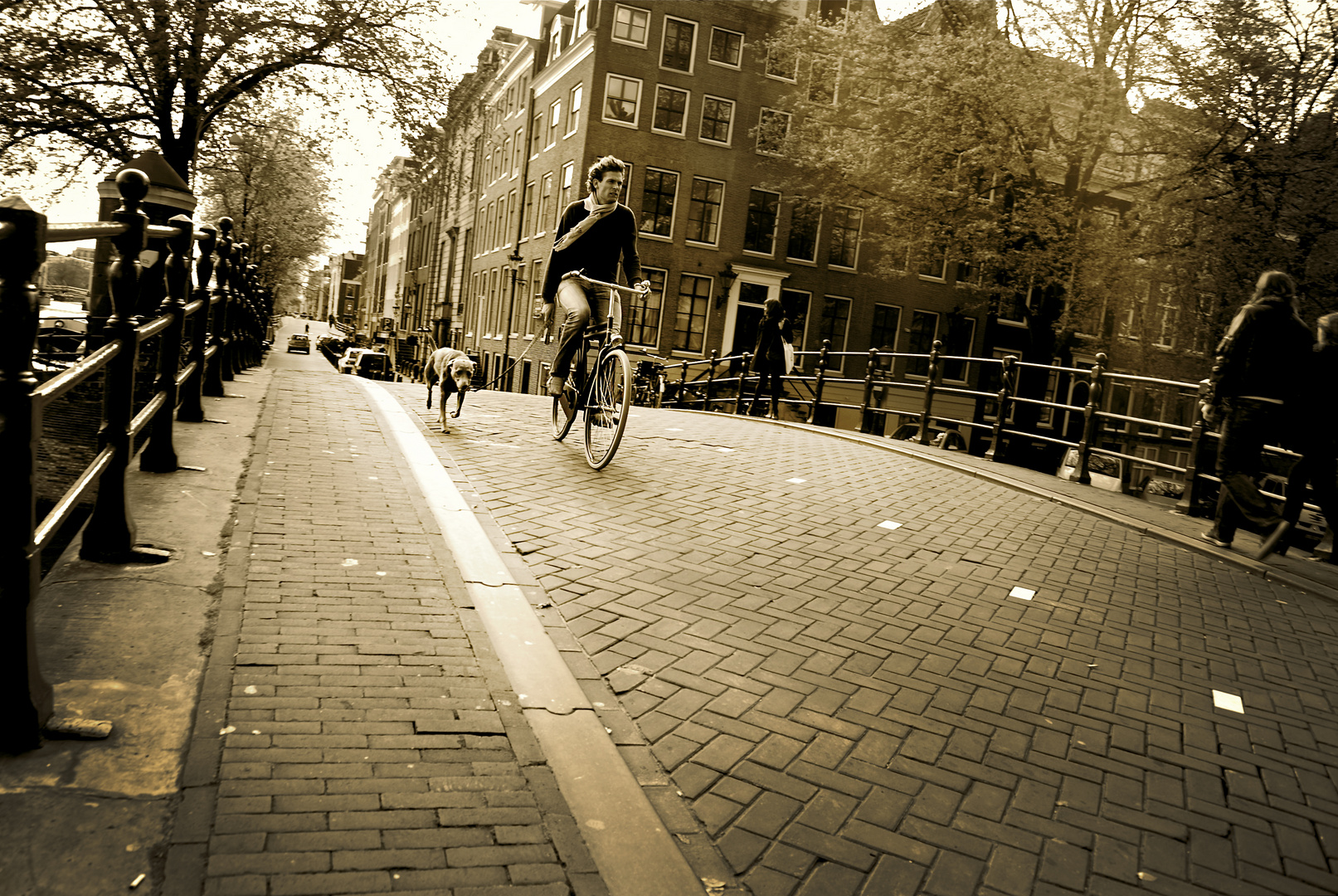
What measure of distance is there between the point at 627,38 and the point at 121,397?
32.0 metres

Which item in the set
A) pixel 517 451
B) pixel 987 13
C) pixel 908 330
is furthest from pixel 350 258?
pixel 517 451

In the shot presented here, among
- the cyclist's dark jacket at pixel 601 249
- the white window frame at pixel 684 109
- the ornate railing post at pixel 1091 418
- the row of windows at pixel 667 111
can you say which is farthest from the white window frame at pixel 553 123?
the cyclist's dark jacket at pixel 601 249

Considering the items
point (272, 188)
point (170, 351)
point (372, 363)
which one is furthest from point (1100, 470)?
point (372, 363)

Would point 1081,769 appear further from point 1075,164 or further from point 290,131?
point 290,131

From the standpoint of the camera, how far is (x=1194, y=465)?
862cm

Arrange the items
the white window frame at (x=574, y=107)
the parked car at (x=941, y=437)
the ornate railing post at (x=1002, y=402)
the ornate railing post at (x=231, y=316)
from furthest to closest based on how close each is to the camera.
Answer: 1. the white window frame at (x=574, y=107)
2. the parked car at (x=941, y=437)
3. the ornate railing post at (x=1002, y=402)
4. the ornate railing post at (x=231, y=316)

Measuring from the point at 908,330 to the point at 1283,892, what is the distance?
34090mm

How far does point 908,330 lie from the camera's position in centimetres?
3534

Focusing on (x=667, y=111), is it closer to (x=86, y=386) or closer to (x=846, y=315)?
(x=846, y=315)

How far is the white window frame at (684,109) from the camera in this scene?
1266 inches

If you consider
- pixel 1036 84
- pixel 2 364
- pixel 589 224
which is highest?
pixel 1036 84

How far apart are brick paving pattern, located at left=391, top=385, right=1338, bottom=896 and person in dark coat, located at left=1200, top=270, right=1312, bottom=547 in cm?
67

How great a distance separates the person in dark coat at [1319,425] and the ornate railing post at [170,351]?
283 inches

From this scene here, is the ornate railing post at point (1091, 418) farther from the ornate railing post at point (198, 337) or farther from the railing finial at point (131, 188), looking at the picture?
the railing finial at point (131, 188)
